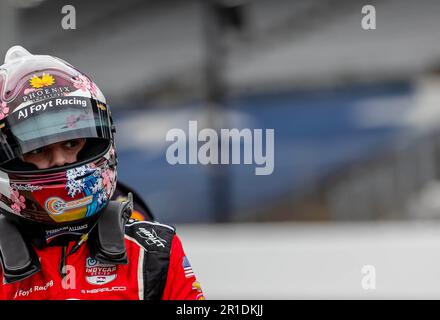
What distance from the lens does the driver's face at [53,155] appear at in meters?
1.51

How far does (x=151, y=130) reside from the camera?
27.2 ft

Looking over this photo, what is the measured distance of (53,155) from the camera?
5.01 feet

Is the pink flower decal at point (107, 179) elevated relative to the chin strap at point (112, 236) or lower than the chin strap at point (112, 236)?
elevated

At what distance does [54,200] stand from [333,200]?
17.1 feet

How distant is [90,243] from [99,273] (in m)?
0.06

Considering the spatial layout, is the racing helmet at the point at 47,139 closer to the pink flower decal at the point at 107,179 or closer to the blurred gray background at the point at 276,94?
the pink flower decal at the point at 107,179

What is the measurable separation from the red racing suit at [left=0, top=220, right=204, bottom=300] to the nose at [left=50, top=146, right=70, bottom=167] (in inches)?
6.3

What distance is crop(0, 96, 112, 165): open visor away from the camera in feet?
4.86

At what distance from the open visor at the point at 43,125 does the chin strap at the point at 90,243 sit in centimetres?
15
